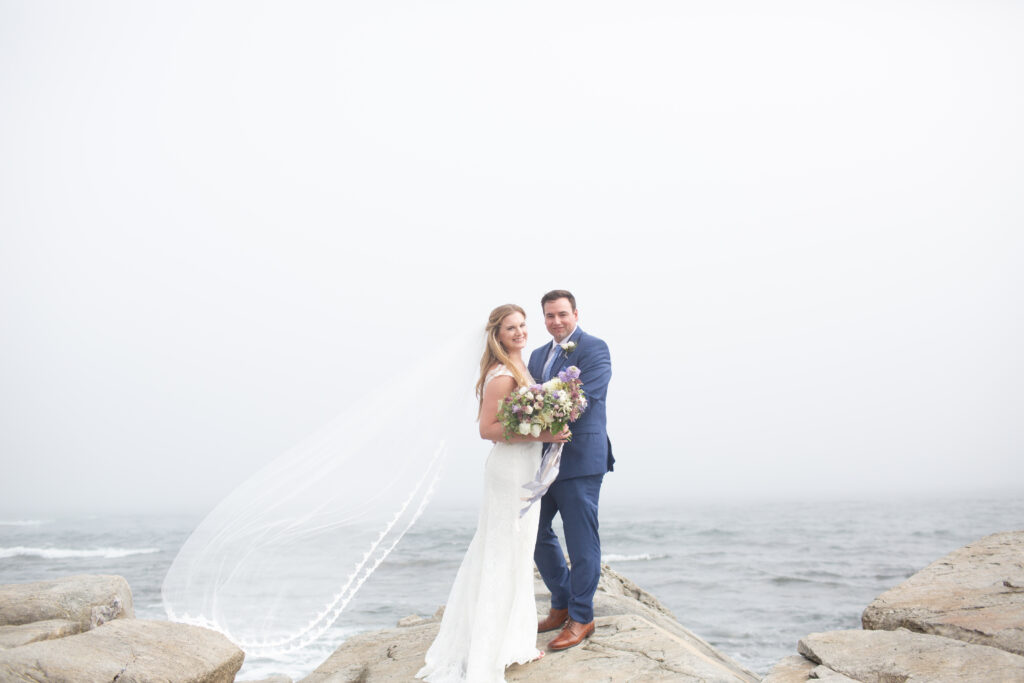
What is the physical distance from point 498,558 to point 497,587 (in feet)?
0.66

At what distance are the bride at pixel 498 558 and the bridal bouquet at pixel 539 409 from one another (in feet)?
0.38

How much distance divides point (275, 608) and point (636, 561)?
18727 millimetres

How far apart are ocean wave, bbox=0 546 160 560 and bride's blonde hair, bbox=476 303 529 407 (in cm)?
2568

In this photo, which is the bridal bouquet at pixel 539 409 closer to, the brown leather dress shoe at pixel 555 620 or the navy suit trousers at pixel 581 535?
the navy suit trousers at pixel 581 535

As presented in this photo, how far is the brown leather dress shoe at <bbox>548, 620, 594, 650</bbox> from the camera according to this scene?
204 inches

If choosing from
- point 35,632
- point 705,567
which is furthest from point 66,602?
point 705,567

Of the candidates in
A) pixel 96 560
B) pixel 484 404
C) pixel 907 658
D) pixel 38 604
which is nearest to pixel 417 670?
pixel 484 404

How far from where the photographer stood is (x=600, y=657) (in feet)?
16.3

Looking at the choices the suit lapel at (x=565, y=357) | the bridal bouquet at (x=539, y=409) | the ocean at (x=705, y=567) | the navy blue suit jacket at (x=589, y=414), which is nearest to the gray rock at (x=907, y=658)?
the navy blue suit jacket at (x=589, y=414)

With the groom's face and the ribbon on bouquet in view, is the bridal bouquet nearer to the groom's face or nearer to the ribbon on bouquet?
the ribbon on bouquet

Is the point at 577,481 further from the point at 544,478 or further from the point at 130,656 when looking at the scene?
the point at 130,656

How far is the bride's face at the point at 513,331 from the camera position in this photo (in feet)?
17.4

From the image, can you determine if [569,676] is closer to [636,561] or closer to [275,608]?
[275,608]

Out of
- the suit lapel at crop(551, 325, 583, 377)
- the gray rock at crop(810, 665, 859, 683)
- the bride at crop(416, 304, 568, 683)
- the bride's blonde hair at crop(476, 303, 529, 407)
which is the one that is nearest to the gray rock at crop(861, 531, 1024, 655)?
the gray rock at crop(810, 665, 859, 683)
